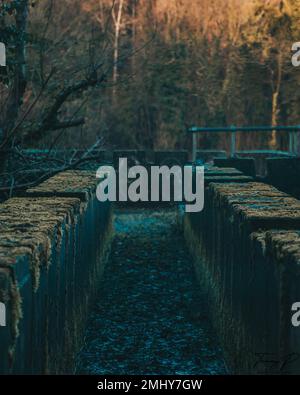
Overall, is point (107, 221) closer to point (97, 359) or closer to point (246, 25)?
point (97, 359)

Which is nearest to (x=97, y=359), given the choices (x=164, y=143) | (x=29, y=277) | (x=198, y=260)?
(x=29, y=277)

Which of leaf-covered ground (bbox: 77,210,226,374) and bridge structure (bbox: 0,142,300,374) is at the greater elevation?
bridge structure (bbox: 0,142,300,374)

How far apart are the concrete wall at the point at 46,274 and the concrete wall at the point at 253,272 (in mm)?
1106

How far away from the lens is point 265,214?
5379 mm

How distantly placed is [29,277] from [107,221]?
7567mm

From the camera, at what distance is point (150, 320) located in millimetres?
7648

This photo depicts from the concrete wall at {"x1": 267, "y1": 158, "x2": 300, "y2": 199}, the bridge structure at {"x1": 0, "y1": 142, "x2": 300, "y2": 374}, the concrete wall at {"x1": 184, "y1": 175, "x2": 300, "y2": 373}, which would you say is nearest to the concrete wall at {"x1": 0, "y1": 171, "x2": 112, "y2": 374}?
the bridge structure at {"x1": 0, "y1": 142, "x2": 300, "y2": 374}

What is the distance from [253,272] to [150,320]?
2.57 metres

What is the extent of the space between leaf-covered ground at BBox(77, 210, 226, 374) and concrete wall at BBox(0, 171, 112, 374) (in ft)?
0.77

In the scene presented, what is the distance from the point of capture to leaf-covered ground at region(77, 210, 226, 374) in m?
6.38

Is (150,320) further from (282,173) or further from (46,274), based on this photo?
(282,173)

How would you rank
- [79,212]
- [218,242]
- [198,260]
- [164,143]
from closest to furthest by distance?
[79,212]
[218,242]
[198,260]
[164,143]

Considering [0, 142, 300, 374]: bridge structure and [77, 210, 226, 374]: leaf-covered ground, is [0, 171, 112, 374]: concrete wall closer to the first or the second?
[0, 142, 300, 374]: bridge structure

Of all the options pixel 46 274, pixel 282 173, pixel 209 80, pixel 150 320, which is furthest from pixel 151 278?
pixel 209 80
